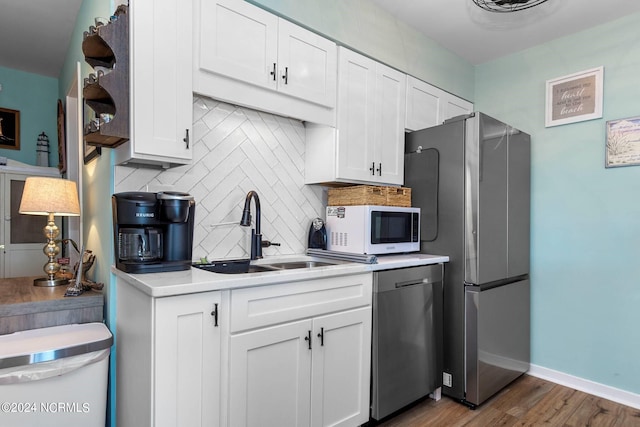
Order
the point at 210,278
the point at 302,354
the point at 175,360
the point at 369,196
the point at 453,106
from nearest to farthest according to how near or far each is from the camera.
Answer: the point at 175,360 → the point at 210,278 → the point at 302,354 → the point at 369,196 → the point at 453,106

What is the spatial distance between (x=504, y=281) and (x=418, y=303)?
0.81 meters

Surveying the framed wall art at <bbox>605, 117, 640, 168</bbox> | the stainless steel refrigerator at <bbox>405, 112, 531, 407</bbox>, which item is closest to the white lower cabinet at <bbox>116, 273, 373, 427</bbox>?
the stainless steel refrigerator at <bbox>405, 112, 531, 407</bbox>

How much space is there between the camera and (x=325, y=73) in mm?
2184

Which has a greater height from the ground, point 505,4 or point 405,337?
point 505,4

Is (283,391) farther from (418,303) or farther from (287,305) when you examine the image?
(418,303)

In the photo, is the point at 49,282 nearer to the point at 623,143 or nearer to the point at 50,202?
the point at 50,202

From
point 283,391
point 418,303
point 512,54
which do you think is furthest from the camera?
point 512,54

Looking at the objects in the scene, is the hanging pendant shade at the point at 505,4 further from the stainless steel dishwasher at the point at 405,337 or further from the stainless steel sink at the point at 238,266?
the stainless steel sink at the point at 238,266

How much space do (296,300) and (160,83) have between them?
1.12m

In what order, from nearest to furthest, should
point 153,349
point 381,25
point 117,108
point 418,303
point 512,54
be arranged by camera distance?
point 153,349 → point 117,108 → point 418,303 → point 381,25 → point 512,54

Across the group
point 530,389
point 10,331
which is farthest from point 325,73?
point 530,389

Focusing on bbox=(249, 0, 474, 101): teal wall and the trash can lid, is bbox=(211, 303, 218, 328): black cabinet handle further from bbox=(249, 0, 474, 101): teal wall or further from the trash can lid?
bbox=(249, 0, 474, 101): teal wall

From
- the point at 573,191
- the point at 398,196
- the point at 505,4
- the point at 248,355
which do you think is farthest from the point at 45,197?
the point at 573,191

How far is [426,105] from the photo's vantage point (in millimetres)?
2820
